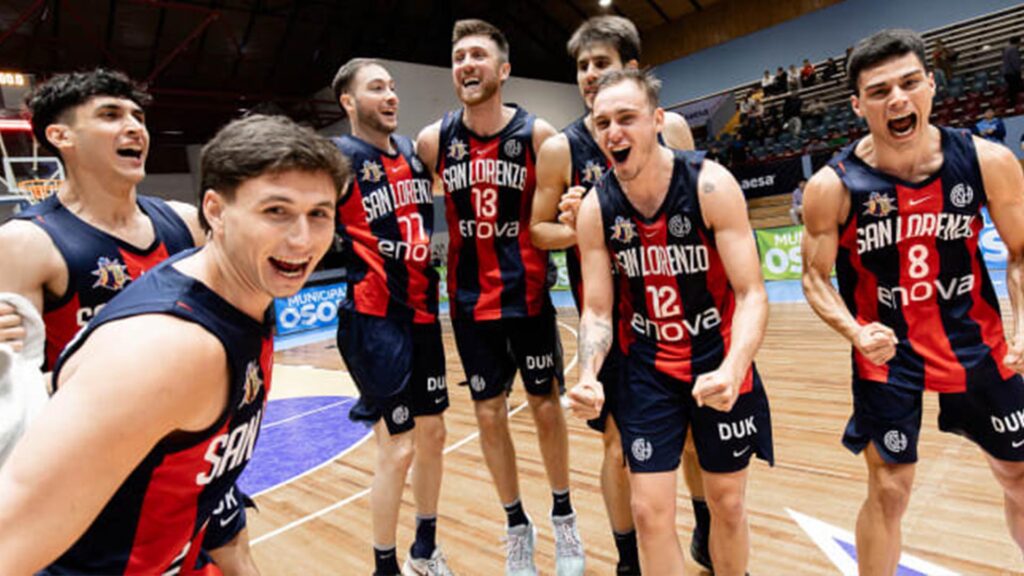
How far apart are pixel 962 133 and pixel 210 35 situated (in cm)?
1892

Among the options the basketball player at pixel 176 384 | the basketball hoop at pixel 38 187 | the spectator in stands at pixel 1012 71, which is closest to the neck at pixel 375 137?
the basketball player at pixel 176 384

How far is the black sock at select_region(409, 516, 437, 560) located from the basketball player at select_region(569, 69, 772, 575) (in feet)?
3.90

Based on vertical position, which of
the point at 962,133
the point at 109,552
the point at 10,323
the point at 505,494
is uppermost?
the point at 962,133

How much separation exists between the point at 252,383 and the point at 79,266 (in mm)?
1169

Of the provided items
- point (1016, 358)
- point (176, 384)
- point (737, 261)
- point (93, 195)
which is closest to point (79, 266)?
point (93, 195)

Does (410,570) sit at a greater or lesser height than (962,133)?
lesser

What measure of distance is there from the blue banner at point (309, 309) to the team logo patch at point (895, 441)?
11.3 meters

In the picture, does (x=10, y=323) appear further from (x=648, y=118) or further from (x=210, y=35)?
(x=210, y=35)

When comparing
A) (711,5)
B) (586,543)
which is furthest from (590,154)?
(711,5)

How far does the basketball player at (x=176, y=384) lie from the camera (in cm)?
98

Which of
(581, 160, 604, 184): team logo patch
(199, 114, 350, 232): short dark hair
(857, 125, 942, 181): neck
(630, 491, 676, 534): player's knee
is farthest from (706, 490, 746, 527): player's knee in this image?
(199, 114, 350, 232): short dark hair

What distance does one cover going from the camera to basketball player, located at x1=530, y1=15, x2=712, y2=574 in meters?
2.78

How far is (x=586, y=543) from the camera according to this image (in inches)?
126

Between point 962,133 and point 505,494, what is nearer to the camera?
point 962,133
